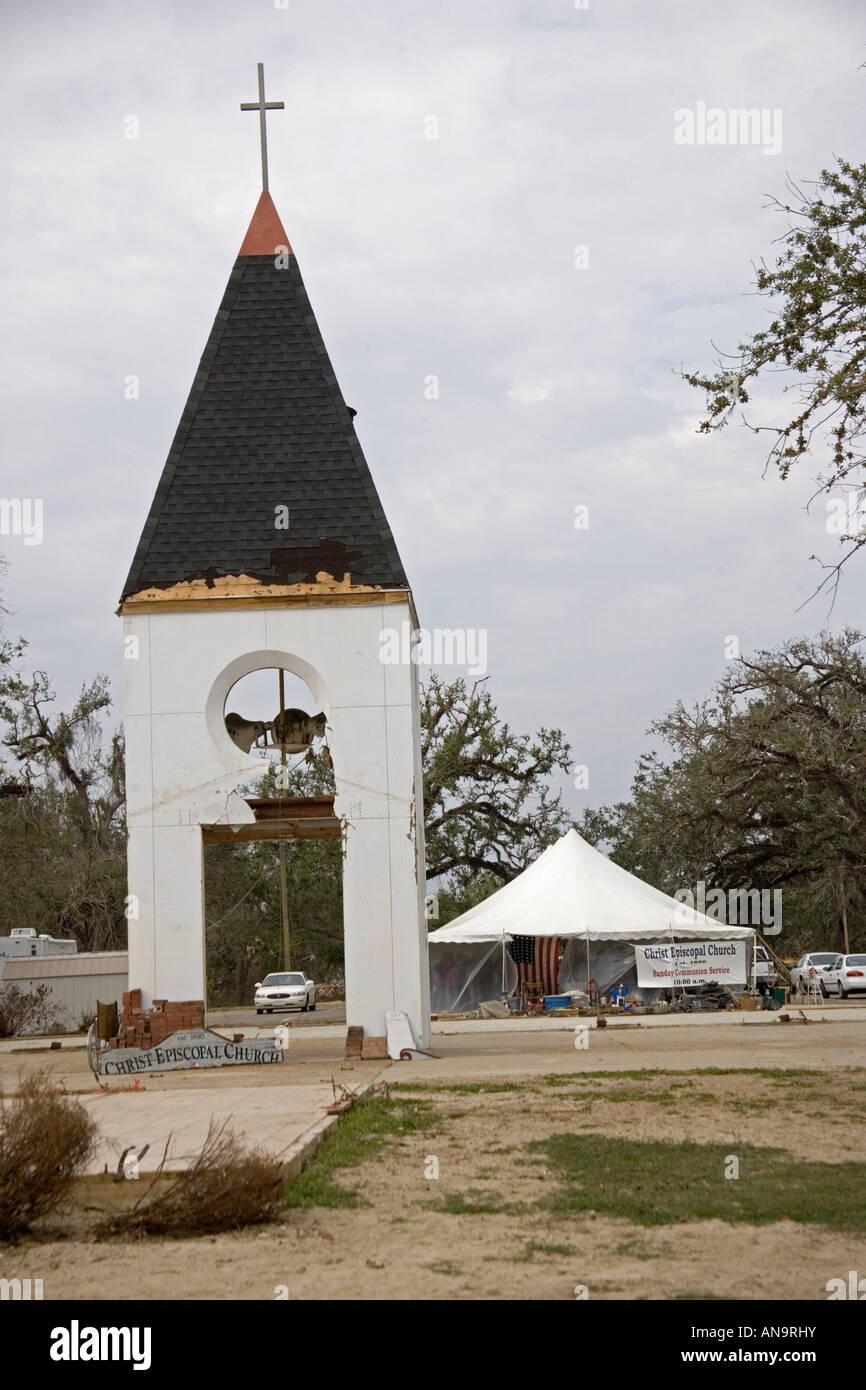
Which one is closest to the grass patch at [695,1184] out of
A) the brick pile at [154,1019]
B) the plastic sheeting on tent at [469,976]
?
Result: the brick pile at [154,1019]

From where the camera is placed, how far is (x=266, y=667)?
1998cm

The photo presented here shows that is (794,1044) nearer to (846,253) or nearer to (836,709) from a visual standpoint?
(846,253)

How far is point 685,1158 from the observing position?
950cm

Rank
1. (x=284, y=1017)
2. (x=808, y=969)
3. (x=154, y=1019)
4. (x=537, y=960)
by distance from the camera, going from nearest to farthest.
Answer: (x=154, y=1019) < (x=537, y=960) < (x=284, y=1017) < (x=808, y=969)

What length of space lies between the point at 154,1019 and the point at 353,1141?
27.0 feet

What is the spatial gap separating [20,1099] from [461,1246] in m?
2.47

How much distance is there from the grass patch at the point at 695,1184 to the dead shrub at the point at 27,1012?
82.0 ft

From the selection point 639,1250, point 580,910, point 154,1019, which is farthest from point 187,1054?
point 580,910

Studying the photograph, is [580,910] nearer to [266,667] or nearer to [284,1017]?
[284,1017]

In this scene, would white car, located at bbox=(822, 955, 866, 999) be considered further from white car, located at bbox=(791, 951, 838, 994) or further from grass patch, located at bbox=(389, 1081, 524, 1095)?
grass patch, located at bbox=(389, 1081, 524, 1095)

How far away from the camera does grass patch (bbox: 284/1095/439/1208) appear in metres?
8.37

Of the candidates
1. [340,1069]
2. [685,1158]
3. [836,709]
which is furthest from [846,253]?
[836,709]
